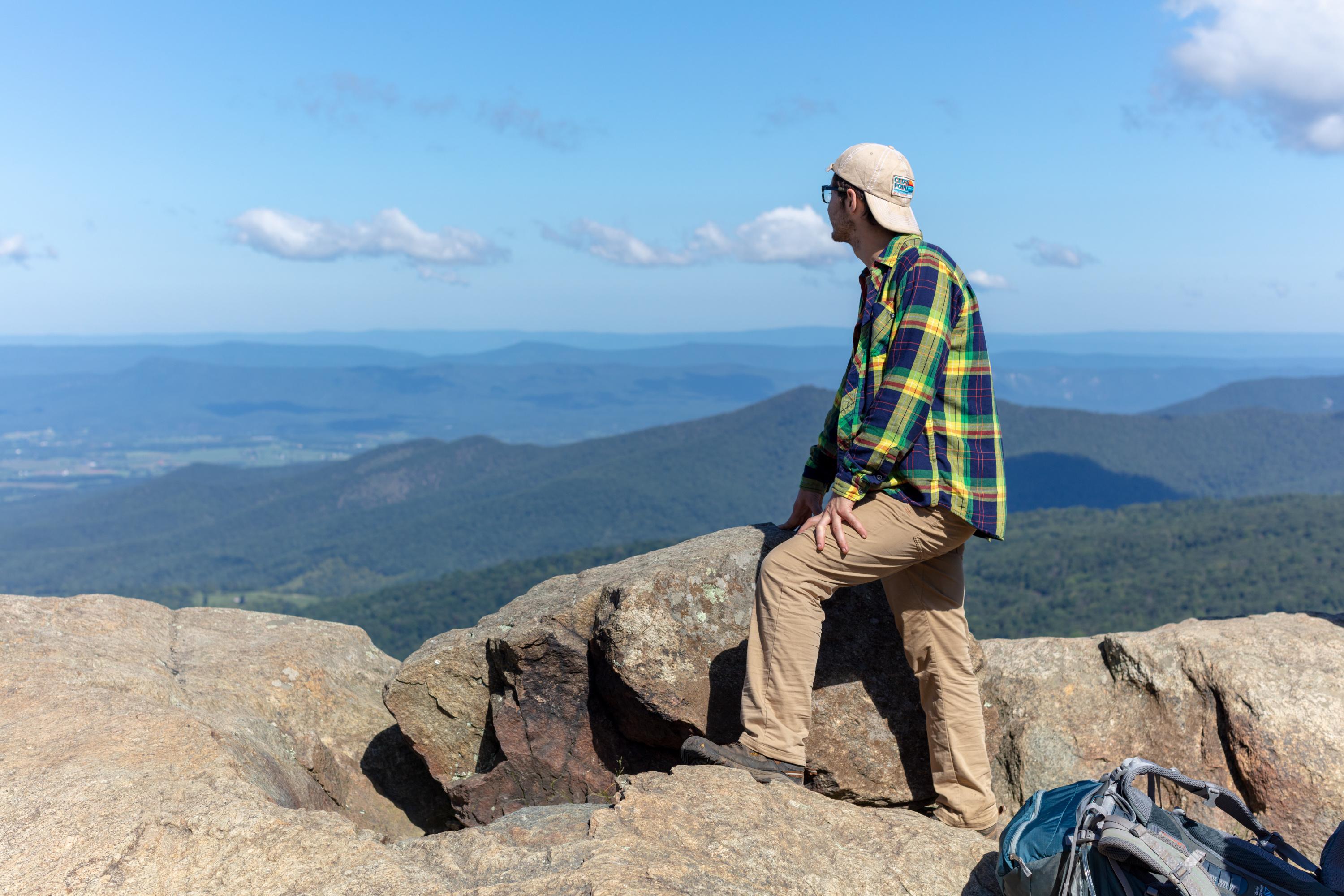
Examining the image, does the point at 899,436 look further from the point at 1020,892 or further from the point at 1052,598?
the point at 1052,598

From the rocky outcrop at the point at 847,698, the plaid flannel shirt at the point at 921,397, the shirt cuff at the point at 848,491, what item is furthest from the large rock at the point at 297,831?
the plaid flannel shirt at the point at 921,397

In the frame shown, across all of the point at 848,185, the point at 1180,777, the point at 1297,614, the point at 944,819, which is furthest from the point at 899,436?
the point at 1297,614

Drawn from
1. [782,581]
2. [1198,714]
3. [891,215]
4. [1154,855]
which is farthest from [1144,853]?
[1198,714]

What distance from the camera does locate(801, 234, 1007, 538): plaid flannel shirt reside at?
18.3 feet

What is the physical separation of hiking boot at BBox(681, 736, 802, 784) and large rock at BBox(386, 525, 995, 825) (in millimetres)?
1119

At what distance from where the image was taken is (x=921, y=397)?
18.3 feet

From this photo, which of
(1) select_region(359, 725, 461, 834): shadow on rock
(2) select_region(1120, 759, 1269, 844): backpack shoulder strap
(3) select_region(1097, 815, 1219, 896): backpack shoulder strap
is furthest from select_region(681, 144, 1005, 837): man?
(1) select_region(359, 725, 461, 834): shadow on rock

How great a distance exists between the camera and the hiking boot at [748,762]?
599 cm

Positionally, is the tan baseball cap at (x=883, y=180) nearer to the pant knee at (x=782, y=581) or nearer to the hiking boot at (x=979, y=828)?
the pant knee at (x=782, y=581)

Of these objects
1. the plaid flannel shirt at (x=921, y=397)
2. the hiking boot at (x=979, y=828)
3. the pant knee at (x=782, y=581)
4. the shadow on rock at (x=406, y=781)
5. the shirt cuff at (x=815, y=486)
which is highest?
the plaid flannel shirt at (x=921, y=397)

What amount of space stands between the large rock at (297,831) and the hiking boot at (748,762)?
101 millimetres

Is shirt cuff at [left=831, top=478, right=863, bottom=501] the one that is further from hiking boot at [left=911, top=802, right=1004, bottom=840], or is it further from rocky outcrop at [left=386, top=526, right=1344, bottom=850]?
hiking boot at [left=911, top=802, right=1004, bottom=840]

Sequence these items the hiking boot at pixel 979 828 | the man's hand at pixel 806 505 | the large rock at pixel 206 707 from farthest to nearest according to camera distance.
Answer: the man's hand at pixel 806 505 < the hiking boot at pixel 979 828 < the large rock at pixel 206 707

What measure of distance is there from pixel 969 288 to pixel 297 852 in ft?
17.6
